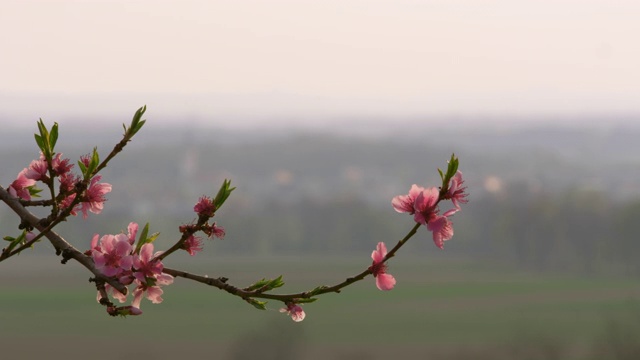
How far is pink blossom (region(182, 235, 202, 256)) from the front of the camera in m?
3.25

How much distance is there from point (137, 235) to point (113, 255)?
7.5 inches

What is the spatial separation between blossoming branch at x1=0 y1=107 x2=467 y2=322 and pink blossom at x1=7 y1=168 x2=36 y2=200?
0.10 metres

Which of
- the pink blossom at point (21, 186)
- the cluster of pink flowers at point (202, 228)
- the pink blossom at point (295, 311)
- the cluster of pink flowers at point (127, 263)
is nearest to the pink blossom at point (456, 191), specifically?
the pink blossom at point (295, 311)

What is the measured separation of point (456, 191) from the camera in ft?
10.4

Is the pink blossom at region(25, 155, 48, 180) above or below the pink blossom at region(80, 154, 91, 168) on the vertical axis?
below

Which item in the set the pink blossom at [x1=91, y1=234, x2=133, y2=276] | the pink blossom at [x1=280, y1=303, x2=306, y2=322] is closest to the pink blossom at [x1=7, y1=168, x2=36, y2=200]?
the pink blossom at [x1=91, y1=234, x2=133, y2=276]

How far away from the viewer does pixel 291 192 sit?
91375mm

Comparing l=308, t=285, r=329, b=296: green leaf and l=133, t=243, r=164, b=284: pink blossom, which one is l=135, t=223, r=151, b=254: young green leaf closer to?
l=133, t=243, r=164, b=284: pink blossom

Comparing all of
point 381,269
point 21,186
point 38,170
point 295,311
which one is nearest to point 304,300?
point 295,311

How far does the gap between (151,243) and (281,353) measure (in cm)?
5250

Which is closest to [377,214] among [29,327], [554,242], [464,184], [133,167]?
[554,242]

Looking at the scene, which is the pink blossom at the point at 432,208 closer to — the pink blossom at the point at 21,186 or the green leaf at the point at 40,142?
the green leaf at the point at 40,142

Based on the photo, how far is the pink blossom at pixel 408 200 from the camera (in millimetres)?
3191

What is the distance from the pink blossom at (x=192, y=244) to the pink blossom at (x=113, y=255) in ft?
0.61
